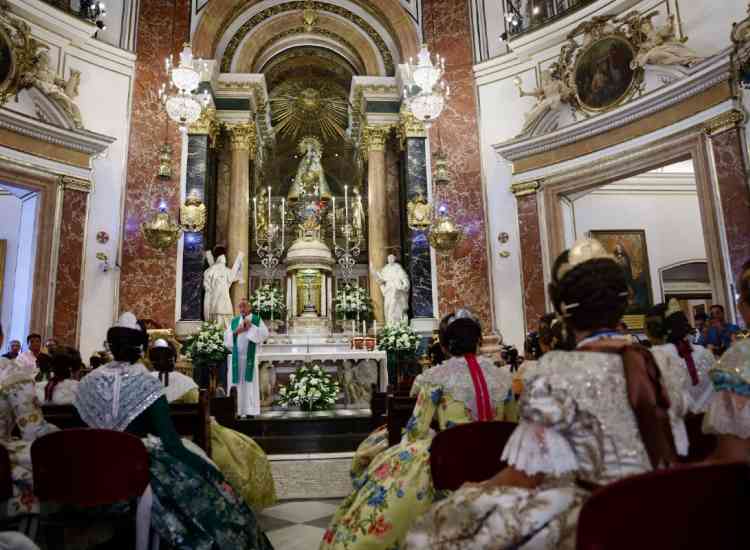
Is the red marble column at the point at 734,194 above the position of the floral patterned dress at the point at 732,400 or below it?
above

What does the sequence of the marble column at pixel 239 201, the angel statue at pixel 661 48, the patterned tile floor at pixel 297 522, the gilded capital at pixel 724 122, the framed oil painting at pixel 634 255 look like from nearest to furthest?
the patterned tile floor at pixel 297 522
the gilded capital at pixel 724 122
the angel statue at pixel 661 48
the marble column at pixel 239 201
the framed oil painting at pixel 634 255

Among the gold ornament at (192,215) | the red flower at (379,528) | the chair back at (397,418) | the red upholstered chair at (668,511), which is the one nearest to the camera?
the red upholstered chair at (668,511)

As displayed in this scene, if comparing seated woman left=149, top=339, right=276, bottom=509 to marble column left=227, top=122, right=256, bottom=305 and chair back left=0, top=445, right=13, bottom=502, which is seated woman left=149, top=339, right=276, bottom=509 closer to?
chair back left=0, top=445, right=13, bottom=502

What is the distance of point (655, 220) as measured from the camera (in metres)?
14.1

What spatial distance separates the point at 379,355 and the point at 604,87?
647 centimetres

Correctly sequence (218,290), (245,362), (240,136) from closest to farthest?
(245,362) → (218,290) → (240,136)

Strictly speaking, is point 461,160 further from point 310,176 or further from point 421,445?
point 421,445

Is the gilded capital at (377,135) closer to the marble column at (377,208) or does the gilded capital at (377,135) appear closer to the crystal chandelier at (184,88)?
the marble column at (377,208)

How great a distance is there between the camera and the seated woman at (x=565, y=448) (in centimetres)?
151

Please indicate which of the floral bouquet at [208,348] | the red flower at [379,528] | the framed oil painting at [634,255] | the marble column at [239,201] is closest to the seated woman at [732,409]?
the red flower at [379,528]

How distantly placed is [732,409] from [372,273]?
11.0m

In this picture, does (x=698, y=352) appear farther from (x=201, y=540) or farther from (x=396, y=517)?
(x=201, y=540)

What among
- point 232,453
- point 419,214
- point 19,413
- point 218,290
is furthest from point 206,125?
point 19,413

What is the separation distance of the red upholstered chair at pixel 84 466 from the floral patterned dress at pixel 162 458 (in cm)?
40
